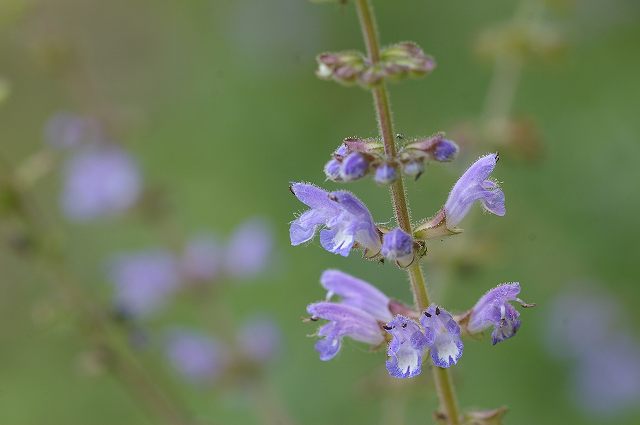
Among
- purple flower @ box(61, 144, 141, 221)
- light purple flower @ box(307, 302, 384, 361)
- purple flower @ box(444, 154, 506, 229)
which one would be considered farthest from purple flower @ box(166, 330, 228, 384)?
purple flower @ box(444, 154, 506, 229)

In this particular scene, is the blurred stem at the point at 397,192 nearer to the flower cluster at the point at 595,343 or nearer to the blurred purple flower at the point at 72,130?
the blurred purple flower at the point at 72,130

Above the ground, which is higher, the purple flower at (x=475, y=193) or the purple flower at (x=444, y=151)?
the purple flower at (x=475, y=193)

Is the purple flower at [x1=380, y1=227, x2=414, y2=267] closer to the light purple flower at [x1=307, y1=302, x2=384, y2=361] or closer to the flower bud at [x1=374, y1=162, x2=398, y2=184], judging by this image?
the flower bud at [x1=374, y1=162, x2=398, y2=184]

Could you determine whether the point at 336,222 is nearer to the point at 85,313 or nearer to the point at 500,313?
the point at 500,313

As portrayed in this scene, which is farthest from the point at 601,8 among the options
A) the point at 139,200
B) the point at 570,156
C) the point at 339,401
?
the point at 139,200

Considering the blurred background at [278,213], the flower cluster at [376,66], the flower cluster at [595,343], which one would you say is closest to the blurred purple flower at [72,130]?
the blurred background at [278,213]

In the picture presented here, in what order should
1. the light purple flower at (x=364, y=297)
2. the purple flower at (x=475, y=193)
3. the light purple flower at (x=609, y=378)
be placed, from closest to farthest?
the purple flower at (x=475, y=193), the light purple flower at (x=364, y=297), the light purple flower at (x=609, y=378)
